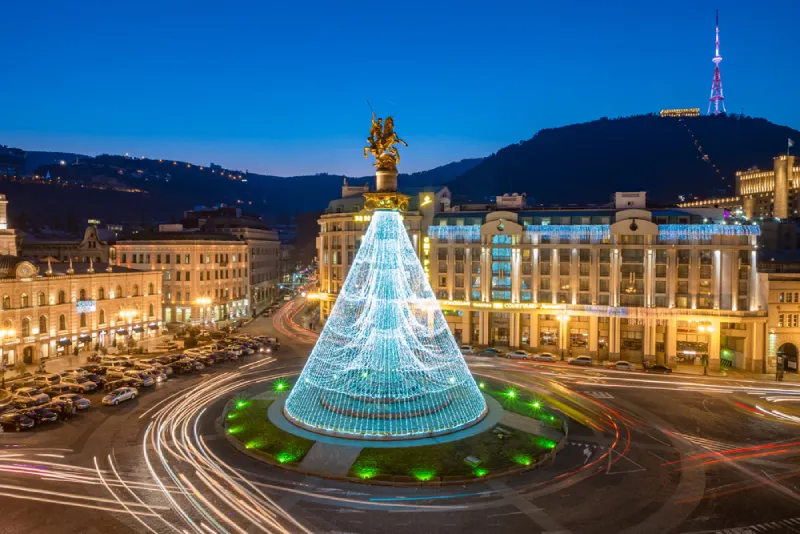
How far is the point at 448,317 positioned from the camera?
74.8 m

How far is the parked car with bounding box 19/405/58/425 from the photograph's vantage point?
38.7 m

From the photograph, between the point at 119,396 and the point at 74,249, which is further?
the point at 74,249

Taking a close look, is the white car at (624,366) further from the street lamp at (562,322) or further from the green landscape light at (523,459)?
the green landscape light at (523,459)

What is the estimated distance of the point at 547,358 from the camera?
64312 millimetres

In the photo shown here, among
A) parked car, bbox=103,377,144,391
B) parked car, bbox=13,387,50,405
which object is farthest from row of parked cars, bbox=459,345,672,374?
parked car, bbox=13,387,50,405

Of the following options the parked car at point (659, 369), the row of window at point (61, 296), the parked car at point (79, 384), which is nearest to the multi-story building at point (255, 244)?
the row of window at point (61, 296)

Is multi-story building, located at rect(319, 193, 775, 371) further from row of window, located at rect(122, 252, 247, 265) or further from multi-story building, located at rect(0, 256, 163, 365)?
row of window, located at rect(122, 252, 247, 265)

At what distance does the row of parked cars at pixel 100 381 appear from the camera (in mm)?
39188

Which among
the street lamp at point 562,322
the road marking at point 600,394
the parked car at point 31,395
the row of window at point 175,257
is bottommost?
the road marking at point 600,394

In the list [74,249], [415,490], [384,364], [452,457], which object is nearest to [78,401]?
[384,364]

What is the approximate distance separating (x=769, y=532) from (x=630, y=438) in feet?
39.3

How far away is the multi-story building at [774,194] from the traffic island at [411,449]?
134985 millimetres

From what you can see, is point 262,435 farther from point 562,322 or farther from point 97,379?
point 562,322

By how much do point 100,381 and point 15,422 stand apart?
12.6m
